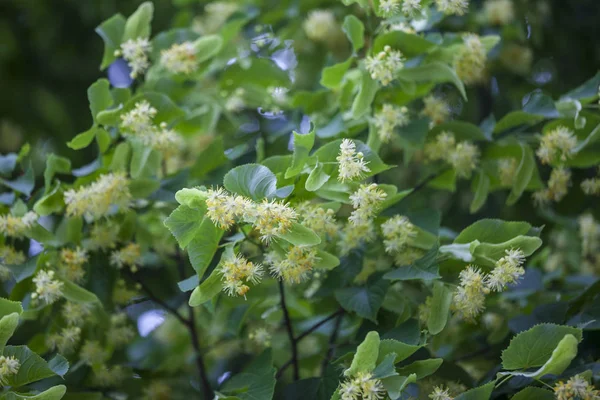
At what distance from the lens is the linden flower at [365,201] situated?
121 cm

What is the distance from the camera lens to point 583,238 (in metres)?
1.92

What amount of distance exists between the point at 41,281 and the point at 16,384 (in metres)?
0.20

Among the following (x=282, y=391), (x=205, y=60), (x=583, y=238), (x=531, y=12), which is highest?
(x=205, y=60)

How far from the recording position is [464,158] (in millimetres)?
1551

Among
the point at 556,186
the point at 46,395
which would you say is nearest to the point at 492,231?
the point at 556,186

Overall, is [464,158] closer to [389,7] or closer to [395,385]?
[389,7]

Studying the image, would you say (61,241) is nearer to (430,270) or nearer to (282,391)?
(282,391)

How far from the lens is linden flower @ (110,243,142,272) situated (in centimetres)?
148

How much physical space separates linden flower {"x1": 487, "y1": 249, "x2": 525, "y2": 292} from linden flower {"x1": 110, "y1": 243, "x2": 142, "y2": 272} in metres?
0.72

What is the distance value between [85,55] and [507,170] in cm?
180

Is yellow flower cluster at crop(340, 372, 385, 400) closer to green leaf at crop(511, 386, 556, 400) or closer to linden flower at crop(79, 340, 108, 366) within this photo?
green leaf at crop(511, 386, 556, 400)

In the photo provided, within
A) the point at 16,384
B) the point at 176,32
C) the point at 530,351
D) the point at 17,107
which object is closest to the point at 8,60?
the point at 17,107

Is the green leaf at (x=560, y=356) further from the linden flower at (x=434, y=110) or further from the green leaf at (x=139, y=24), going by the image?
the green leaf at (x=139, y=24)

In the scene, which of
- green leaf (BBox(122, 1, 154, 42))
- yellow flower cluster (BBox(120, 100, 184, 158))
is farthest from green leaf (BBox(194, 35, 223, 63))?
yellow flower cluster (BBox(120, 100, 184, 158))
